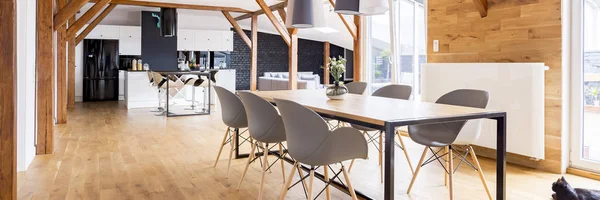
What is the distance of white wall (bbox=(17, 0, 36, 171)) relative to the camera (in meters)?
3.60

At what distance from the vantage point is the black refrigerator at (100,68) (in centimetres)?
1041

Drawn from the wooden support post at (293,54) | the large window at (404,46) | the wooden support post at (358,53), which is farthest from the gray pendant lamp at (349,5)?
the wooden support post at (293,54)

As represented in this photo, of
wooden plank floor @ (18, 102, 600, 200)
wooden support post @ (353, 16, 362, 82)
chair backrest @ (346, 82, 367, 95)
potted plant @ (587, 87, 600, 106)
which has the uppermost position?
wooden support post @ (353, 16, 362, 82)

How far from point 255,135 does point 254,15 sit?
8.53 m

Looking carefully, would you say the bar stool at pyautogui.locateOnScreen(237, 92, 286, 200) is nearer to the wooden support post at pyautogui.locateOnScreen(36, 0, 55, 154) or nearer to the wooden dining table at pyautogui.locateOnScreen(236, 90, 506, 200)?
the wooden dining table at pyautogui.locateOnScreen(236, 90, 506, 200)

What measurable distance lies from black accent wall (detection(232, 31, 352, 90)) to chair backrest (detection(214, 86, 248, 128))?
10425 millimetres

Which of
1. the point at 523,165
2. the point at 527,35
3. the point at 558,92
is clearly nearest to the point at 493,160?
the point at 523,165

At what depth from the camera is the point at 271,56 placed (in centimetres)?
1446

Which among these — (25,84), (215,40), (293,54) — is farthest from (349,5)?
(215,40)

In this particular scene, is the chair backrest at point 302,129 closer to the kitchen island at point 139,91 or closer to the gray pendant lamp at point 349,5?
the gray pendant lamp at point 349,5

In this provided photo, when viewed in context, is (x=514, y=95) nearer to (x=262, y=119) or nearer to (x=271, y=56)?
(x=262, y=119)

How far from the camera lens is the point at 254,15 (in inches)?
433

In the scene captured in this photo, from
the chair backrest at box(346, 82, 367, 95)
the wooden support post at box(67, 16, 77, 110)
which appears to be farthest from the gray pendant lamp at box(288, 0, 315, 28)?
the wooden support post at box(67, 16, 77, 110)

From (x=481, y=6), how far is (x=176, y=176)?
10.7 ft
